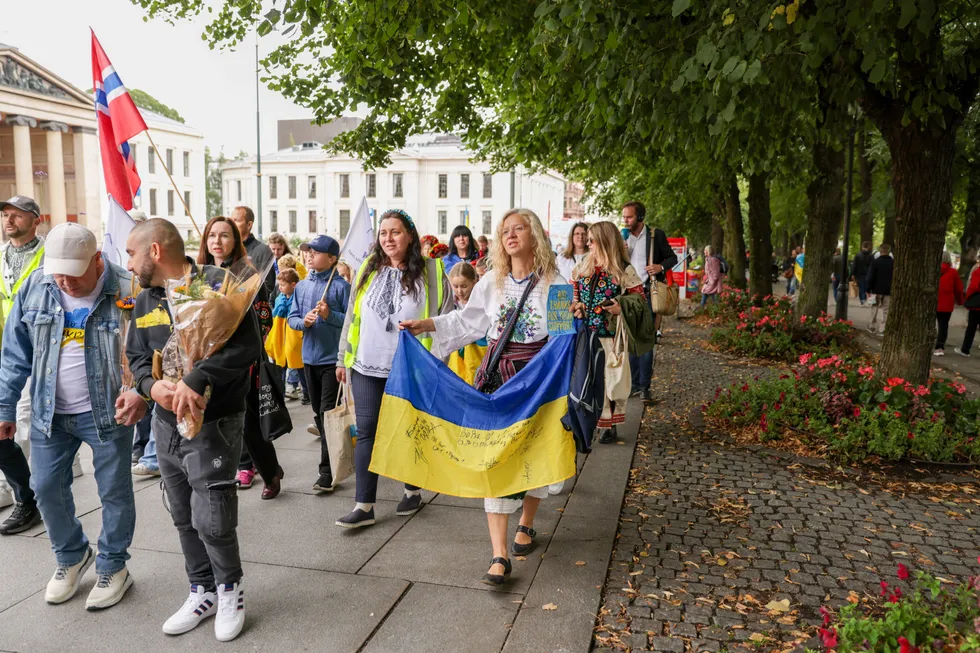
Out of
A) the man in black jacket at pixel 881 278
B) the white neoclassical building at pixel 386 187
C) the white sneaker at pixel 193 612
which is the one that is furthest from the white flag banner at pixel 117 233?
the white neoclassical building at pixel 386 187

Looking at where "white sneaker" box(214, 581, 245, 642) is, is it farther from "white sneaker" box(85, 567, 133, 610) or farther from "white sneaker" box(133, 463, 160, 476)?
"white sneaker" box(133, 463, 160, 476)

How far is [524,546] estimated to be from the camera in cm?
444

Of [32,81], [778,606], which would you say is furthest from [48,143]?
[778,606]

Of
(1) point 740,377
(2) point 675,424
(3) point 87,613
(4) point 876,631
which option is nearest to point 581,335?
(4) point 876,631

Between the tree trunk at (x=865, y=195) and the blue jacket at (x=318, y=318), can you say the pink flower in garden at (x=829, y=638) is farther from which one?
the tree trunk at (x=865, y=195)

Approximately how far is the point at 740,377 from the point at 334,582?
25.5 feet

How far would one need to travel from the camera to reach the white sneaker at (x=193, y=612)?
3496 mm

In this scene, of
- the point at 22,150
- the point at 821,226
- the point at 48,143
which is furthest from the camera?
the point at 48,143

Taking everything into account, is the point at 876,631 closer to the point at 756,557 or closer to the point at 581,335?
the point at 756,557

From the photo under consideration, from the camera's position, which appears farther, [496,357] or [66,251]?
[496,357]

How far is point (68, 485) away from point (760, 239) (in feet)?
49.1

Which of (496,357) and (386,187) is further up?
(386,187)

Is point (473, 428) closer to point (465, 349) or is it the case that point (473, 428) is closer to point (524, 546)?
point (524, 546)

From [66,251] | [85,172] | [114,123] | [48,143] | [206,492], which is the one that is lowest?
[206,492]
